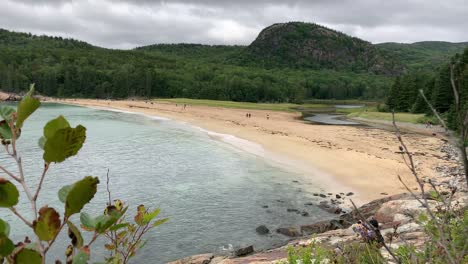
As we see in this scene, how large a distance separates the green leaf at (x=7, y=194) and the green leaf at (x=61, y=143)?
12cm

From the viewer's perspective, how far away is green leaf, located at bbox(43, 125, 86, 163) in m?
1.13

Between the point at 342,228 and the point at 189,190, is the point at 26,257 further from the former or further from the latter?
the point at 189,190

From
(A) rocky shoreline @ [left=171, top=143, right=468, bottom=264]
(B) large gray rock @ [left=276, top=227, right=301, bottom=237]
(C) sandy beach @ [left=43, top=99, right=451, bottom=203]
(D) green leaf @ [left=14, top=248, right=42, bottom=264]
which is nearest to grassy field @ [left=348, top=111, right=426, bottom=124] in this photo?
(C) sandy beach @ [left=43, top=99, right=451, bottom=203]

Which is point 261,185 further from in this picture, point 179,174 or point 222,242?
point 222,242

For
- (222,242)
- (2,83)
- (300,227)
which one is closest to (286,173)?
(300,227)

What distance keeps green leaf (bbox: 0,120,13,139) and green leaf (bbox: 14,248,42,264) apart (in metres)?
0.39

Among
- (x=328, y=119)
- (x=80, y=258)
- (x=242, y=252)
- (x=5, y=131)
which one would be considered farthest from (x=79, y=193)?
(x=328, y=119)

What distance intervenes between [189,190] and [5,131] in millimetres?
20135

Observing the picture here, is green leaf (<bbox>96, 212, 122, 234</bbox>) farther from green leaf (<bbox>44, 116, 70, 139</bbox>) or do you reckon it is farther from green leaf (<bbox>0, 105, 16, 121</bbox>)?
green leaf (<bbox>0, 105, 16, 121</bbox>)

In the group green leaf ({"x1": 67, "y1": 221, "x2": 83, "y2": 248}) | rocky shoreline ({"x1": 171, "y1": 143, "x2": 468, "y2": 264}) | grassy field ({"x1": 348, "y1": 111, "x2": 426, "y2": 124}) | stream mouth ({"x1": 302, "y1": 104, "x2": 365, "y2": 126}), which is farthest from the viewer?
stream mouth ({"x1": 302, "y1": 104, "x2": 365, "y2": 126})

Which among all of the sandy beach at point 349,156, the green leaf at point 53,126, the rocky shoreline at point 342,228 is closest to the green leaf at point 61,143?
the green leaf at point 53,126

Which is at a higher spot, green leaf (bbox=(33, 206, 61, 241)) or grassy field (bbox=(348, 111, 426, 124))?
green leaf (bbox=(33, 206, 61, 241))

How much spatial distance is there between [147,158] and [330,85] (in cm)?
14666

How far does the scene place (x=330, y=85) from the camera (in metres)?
167
